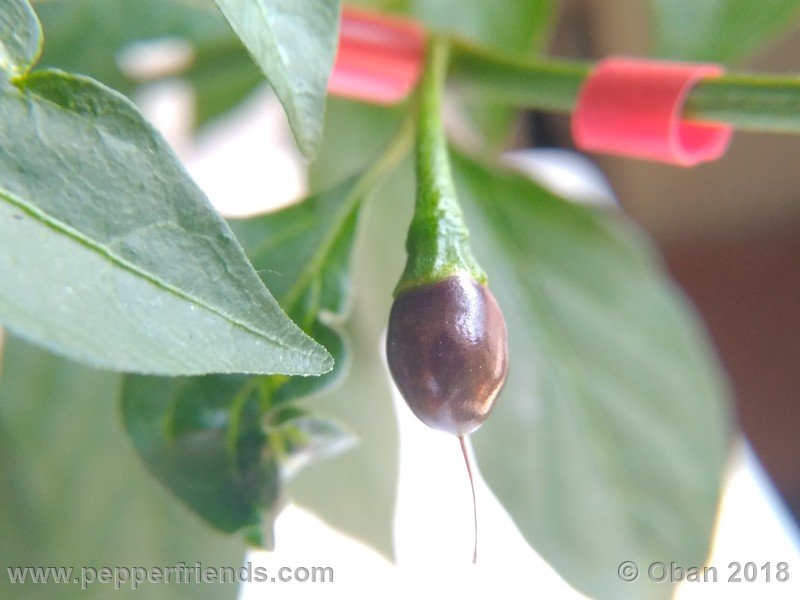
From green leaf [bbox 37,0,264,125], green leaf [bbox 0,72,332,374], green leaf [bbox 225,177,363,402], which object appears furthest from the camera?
green leaf [bbox 37,0,264,125]

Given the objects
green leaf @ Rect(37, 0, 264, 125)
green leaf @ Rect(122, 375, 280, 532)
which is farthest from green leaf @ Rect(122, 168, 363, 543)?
green leaf @ Rect(37, 0, 264, 125)

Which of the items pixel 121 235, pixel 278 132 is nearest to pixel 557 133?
pixel 278 132

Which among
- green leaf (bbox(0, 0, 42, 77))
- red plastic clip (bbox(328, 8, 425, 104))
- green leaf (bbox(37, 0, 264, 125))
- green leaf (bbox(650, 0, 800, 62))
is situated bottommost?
green leaf (bbox(0, 0, 42, 77))

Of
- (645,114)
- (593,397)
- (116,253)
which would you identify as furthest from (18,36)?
(593,397)

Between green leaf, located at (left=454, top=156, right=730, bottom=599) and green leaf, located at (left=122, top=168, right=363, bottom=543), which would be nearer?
green leaf, located at (left=122, top=168, right=363, bottom=543)

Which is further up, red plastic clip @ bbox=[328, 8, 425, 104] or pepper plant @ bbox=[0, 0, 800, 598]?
red plastic clip @ bbox=[328, 8, 425, 104]

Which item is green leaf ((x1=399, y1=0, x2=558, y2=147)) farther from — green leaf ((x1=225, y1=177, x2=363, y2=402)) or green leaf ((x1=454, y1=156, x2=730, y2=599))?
green leaf ((x1=225, y1=177, x2=363, y2=402))
